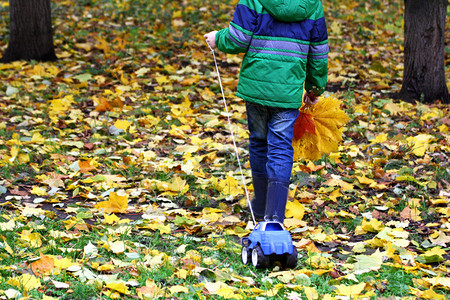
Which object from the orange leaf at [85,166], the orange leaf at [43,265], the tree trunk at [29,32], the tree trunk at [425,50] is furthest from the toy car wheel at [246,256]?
the tree trunk at [29,32]

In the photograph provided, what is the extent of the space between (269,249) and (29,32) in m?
5.40

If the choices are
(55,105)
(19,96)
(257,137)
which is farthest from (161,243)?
(19,96)

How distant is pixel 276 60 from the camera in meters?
2.96

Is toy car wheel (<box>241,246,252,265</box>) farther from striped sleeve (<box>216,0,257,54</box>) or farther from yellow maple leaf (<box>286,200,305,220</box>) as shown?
striped sleeve (<box>216,0,257,54</box>)

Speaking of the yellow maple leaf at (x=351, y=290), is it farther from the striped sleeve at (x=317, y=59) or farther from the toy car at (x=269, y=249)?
the striped sleeve at (x=317, y=59)

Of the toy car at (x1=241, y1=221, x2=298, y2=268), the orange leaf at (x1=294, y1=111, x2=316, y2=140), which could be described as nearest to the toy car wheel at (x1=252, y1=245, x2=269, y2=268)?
the toy car at (x1=241, y1=221, x2=298, y2=268)

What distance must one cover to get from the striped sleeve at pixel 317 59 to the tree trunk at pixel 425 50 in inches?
122

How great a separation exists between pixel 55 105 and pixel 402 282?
13.2 ft

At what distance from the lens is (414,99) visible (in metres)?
5.96

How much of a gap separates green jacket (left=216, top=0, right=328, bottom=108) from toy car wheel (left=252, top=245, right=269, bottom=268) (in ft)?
2.61

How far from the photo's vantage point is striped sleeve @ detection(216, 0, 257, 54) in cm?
291

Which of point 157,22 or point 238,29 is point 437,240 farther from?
point 157,22

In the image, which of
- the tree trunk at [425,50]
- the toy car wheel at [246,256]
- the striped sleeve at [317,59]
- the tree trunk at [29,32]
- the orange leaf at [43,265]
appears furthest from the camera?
the tree trunk at [29,32]

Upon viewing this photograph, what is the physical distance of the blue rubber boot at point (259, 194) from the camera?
3391mm
